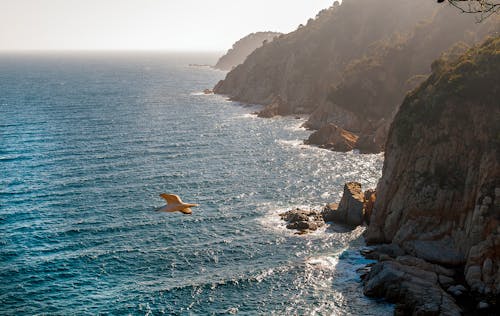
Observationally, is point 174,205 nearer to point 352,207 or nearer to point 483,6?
point 483,6

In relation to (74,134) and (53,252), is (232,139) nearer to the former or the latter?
(74,134)

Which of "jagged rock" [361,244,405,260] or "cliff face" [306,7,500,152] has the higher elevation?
"cliff face" [306,7,500,152]

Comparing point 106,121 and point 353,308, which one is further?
point 106,121

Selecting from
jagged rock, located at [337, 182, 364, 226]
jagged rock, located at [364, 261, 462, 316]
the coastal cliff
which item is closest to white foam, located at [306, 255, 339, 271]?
jagged rock, located at [364, 261, 462, 316]

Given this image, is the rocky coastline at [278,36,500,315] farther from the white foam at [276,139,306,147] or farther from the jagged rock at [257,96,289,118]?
the jagged rock at [257,96,289,118]

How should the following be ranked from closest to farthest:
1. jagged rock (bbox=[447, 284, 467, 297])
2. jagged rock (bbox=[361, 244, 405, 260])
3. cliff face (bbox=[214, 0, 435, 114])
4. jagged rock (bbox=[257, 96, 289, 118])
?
jagged rock (bbox=[447, 284, 467, 297]) < jagged rock (bbox=[361, 244, 405, 260]) < jagged rock (bbox=[257, 96, 289, 118]) < cliff face (bbox=[214, 0, 435, 114])

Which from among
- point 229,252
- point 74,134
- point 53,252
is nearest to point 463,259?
point 229,252

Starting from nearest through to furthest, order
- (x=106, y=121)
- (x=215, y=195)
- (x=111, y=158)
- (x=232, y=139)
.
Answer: (x=215, y=195) < (x=111, y=158) < (x=232, y=139) < (x=106, y=121)
